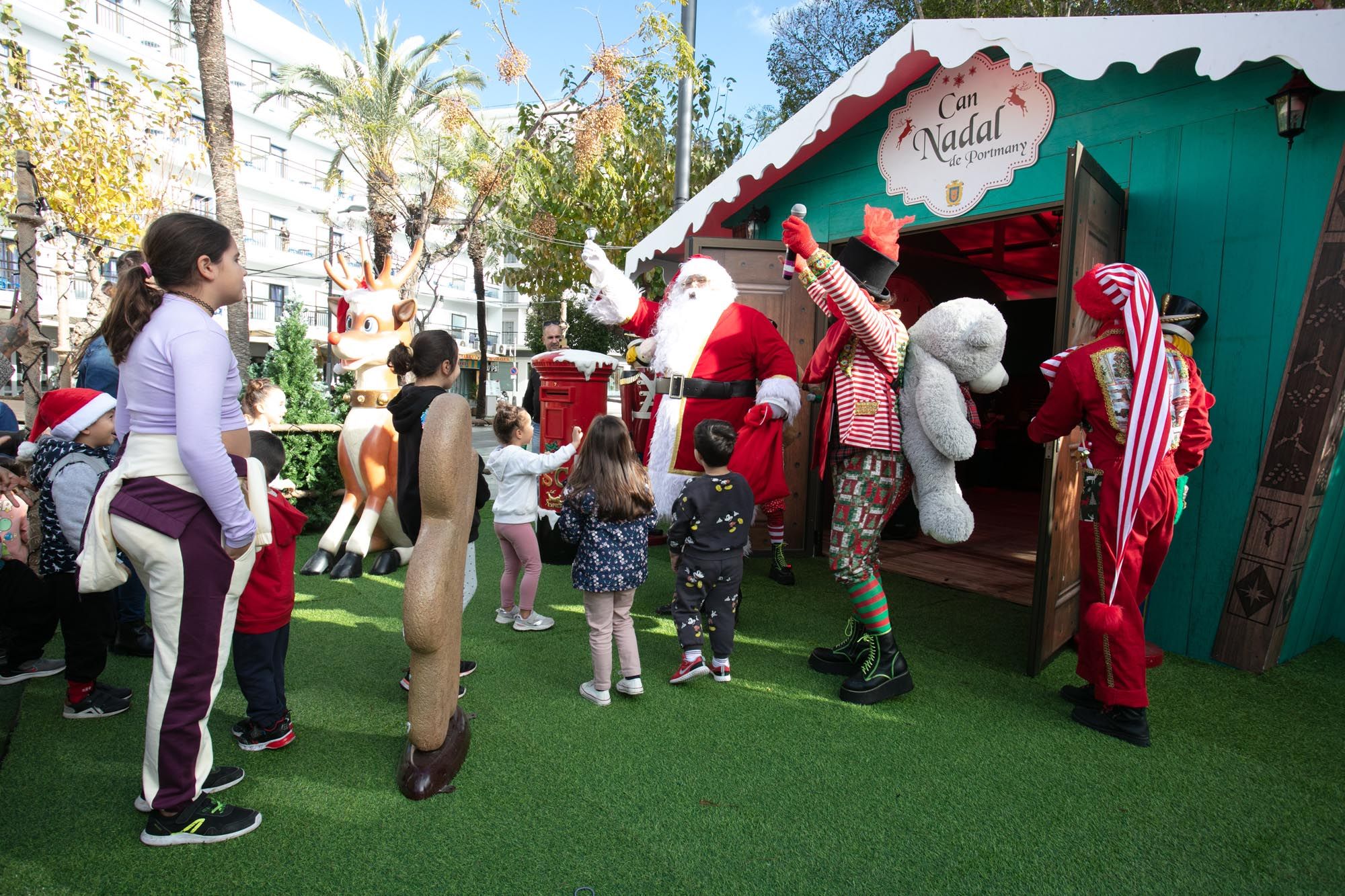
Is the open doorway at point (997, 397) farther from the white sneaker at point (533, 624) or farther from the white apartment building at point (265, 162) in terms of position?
the white apartment building at point (265, 162)

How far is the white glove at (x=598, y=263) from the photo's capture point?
420 cm

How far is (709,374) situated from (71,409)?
2764 millimetres

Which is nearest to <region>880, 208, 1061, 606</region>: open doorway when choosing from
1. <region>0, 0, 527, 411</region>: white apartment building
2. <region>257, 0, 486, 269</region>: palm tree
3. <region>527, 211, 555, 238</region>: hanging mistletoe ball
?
<region>527, 211, 555, 238</region>: hanging mistletoe ball

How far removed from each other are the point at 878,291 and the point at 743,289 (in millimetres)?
2384

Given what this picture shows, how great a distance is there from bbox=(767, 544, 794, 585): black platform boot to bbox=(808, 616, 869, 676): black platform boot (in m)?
1.37

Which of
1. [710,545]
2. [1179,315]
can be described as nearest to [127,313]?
[710,545]

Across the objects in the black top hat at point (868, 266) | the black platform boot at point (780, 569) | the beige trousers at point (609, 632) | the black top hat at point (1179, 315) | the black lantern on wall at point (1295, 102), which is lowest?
the black platform boot at point (780, 569)

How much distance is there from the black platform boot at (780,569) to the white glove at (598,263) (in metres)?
2.04

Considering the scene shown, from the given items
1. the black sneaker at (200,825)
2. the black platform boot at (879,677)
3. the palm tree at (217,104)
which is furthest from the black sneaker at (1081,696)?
the palm tree at (217,104)

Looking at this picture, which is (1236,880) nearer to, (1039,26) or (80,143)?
(1039,26)

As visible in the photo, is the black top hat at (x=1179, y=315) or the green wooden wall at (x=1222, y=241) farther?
the green wooden wall at (x=1222, y=241)

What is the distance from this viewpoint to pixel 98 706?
2822mm

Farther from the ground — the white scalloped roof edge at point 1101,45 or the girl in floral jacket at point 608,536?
the white scalloped roof edge at point 1101,45

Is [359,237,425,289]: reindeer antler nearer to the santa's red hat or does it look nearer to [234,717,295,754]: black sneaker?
the santa's red hat
